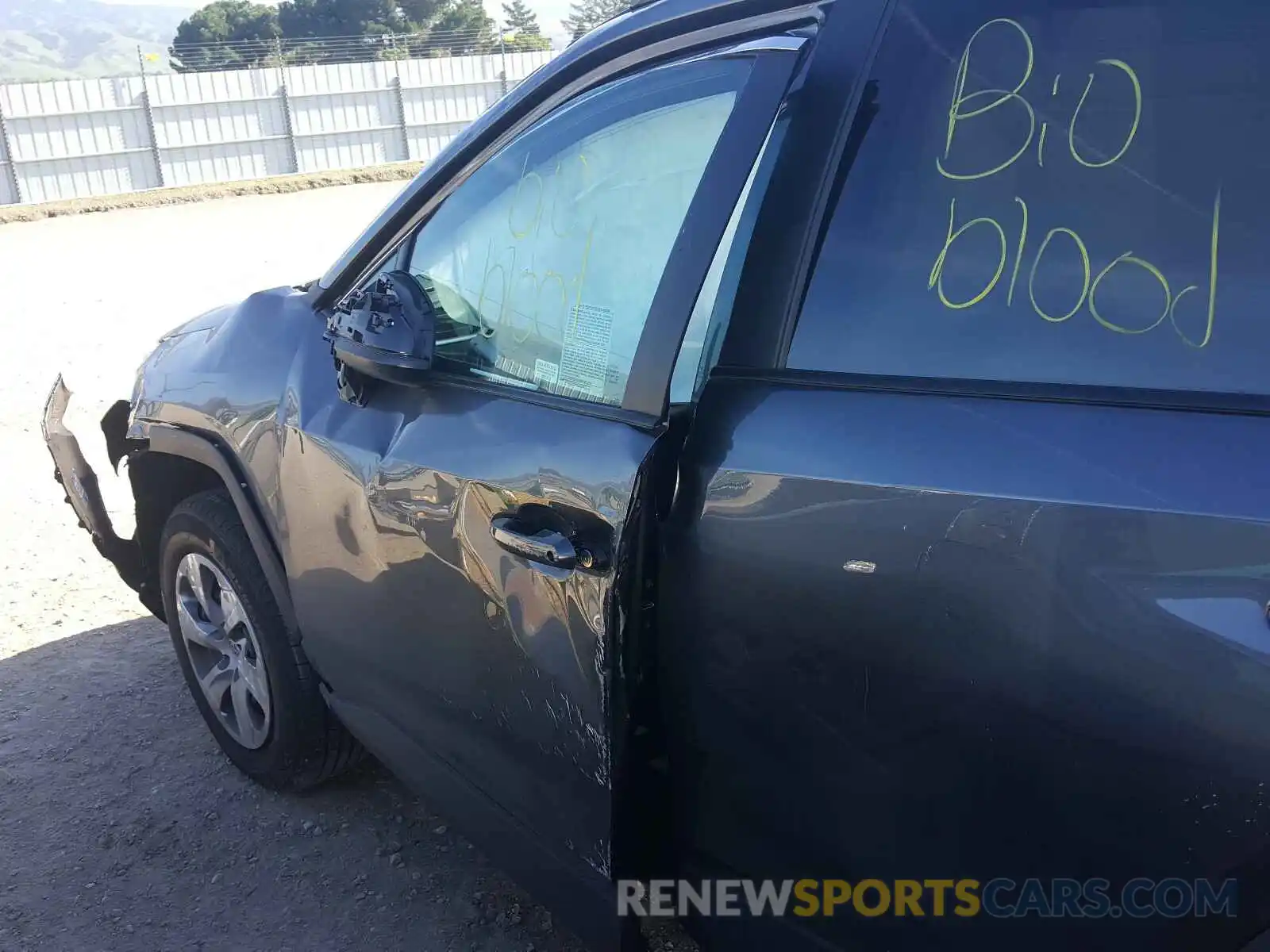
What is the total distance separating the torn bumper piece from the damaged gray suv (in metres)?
1.47

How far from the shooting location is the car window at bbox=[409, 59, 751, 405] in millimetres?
1875

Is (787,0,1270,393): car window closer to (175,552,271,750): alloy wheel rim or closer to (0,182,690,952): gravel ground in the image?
(0,182,690,952): gravel ground

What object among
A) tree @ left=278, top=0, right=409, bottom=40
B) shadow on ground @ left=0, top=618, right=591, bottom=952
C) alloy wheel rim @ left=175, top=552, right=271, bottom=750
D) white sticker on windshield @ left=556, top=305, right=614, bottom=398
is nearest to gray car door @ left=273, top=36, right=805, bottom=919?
white sticker on windshield @ left=556, top=305, right=614, bottom=398

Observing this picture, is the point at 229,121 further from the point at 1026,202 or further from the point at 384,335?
the point at 1026,202

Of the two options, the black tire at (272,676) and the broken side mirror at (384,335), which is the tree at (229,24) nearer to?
the black tire at (272,676)

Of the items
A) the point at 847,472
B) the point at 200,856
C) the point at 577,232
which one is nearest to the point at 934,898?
the point at 847,472

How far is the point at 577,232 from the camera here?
2092 mm

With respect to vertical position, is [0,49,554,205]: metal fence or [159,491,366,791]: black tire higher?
[0,49,554,205]: metal fence

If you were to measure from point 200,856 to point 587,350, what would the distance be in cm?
193

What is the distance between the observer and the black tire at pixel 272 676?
2.90 m

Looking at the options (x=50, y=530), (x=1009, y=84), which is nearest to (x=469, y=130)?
(x=1009, y=84)

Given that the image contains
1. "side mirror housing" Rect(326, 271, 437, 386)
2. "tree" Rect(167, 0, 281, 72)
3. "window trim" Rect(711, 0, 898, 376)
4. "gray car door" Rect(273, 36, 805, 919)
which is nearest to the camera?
"window trim" Rect(711, 0, 898, 376)

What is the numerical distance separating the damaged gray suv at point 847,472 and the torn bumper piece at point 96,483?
4.84ft

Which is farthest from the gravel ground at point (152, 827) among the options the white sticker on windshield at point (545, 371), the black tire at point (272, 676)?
the white sticker on windshield at point (545, 371)
